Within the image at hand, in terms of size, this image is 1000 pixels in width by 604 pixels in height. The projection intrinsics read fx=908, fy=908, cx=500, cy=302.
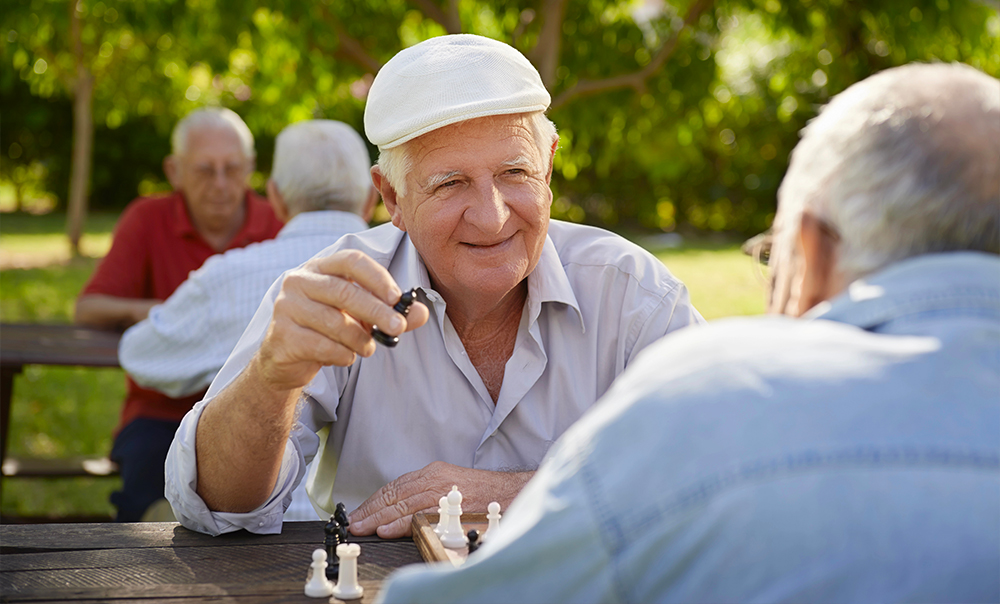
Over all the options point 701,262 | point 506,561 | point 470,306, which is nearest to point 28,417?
point 470,306

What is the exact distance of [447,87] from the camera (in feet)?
7.17

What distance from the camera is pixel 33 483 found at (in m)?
5.99

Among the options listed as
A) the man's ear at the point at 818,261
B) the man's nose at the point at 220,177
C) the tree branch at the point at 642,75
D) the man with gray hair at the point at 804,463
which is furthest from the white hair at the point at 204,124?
the man with gray hair at the point at 804,463

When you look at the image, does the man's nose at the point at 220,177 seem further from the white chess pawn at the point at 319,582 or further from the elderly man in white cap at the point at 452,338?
the white chess pawn at the point at 319,582

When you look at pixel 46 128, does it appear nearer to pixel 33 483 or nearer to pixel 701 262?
pixel 701 262

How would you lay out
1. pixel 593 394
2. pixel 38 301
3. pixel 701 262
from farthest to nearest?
pixel 701 262, pixel 38 301, pixel 593 394

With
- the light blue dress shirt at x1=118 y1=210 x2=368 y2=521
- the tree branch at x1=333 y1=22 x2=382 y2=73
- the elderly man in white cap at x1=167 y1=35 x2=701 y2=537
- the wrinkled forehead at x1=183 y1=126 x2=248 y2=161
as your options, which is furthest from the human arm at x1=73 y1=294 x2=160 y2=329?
the elderly man in white cap at x1=167 y1=35 x2=701 y2=537

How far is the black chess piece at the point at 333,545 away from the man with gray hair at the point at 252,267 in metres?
1.88

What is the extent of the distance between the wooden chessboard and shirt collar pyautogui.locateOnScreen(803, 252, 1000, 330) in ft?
2.83

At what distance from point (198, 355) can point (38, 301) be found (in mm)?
7908

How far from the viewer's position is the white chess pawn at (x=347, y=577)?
5.33 feet

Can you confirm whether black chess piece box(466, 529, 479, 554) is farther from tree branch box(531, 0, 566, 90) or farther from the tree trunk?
the tree trunk

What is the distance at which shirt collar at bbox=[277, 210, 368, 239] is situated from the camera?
12.4 ft

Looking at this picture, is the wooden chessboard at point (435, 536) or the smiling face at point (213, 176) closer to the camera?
the wooden chessboard at point (435, 536)
